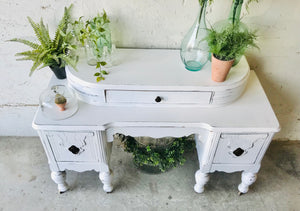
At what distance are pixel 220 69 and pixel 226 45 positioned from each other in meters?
0.12

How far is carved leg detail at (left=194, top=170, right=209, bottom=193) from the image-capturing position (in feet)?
5.36

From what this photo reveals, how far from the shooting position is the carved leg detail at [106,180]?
159 cm

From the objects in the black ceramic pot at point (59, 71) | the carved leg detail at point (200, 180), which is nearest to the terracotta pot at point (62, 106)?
the black ceramic pot at point (59, 71)

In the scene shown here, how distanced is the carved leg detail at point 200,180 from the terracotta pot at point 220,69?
2.18 ft

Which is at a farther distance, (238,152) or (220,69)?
(238,152)

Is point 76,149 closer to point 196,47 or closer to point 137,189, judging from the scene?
point 137,189

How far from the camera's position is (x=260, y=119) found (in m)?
1.34

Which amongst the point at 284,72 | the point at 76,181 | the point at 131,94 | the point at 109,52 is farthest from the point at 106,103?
the point at 284,72

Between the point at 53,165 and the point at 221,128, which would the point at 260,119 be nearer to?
the point at 221,128

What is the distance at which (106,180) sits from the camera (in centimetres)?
163

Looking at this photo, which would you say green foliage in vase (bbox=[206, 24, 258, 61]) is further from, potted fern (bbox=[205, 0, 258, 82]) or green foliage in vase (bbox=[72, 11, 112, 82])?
green foliage in vase (bbox=[72, 11, 112, 82])

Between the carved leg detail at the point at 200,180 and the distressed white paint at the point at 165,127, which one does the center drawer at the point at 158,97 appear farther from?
the carved leg detail at the point at 200,180

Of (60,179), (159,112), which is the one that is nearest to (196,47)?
(159,112)

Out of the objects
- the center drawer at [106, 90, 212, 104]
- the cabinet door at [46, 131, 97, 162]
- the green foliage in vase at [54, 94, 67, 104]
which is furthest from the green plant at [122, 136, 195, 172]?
the green foliage in vase at [54, 94, 67, 104]
